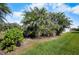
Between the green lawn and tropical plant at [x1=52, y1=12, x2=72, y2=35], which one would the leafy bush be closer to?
the green lawn

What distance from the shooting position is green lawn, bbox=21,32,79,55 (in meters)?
4.29

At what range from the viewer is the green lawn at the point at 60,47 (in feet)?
14.1

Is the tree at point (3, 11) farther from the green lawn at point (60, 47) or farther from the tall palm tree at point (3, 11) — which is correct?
the green lawn at point (60, 47)

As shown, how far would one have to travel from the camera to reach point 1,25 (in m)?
4.44

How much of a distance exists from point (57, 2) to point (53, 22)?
1.21ft

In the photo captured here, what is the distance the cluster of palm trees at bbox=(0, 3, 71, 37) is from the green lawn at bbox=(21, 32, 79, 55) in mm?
161

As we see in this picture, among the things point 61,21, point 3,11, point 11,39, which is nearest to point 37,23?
point 61,21

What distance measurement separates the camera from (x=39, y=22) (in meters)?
4.45

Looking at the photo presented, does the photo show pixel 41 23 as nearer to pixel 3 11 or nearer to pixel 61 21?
pixel 61 21

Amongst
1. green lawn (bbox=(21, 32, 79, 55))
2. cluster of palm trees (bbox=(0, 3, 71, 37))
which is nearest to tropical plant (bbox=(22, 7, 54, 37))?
cluster of palm trees (bbox=(0, 3, 71, 37))

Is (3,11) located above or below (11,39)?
above

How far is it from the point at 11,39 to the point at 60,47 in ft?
2.75

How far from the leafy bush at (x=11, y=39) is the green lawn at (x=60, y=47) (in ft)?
0.72
